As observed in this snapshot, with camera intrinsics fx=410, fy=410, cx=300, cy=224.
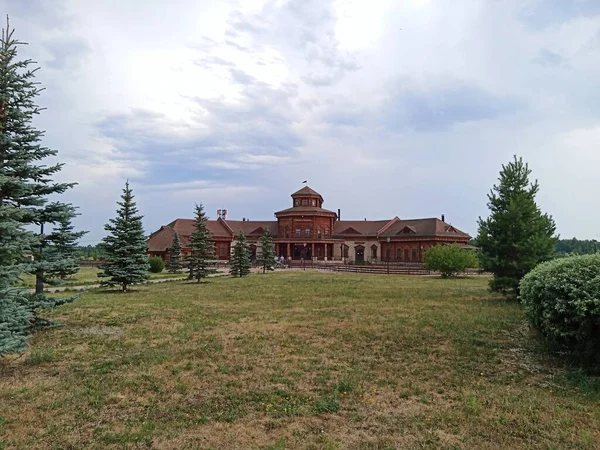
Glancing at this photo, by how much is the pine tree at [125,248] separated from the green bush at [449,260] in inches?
963

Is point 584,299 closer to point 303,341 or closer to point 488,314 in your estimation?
point 303,341

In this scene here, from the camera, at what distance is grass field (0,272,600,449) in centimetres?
527

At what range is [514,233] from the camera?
750 inches

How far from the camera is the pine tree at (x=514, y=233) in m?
18.4

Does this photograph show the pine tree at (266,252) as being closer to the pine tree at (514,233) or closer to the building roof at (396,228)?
the building roof at (396,228)

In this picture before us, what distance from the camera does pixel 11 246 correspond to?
7.16m

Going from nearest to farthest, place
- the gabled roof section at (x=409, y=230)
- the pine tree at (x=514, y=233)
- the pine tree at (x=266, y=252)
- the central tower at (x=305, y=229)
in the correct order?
the pine tree at (x=514, y=233), the pine tree at (x=266, y=252), the gabled roof section at (x=409, y=230), the central tower at (x=305, y=229)

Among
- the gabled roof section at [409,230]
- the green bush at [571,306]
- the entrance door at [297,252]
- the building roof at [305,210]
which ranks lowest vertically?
the green bush at [571,306]

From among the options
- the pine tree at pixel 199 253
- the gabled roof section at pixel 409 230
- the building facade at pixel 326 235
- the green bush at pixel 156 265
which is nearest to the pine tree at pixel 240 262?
the pine tree at pixel 199 253

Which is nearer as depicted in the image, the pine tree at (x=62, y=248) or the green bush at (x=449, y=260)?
the pine tree at (x=62, y=248)

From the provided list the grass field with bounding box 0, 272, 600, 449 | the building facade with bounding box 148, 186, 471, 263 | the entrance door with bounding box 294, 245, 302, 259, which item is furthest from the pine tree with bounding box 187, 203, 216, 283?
the entrance door with bounding box 294, 245, 302, 259

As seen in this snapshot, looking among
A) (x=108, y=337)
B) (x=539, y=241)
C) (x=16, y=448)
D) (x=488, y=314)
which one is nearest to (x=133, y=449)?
(x=16, y=448)

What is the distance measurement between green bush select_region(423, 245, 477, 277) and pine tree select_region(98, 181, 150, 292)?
24473 millimetres

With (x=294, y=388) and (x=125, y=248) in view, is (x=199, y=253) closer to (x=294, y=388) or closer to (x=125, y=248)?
(x=125, y=248)
